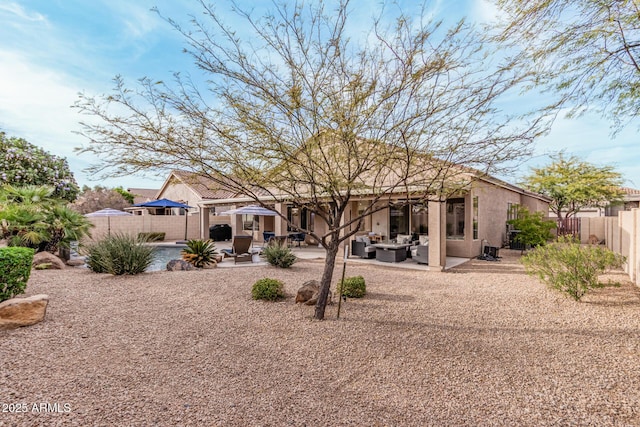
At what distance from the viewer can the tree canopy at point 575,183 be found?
2256cm

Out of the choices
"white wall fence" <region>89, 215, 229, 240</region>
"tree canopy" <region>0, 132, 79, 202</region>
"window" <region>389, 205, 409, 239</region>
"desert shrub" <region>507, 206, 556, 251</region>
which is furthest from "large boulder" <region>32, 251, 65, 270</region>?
"desert shrub" <region>507, 206, 556, 251</region>

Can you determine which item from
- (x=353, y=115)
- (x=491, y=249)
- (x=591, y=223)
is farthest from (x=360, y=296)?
(x=591, y=223)

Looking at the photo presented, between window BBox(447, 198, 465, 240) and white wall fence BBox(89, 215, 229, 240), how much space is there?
16013 mm

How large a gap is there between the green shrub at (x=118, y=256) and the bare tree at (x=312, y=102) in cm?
557

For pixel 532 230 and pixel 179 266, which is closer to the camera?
pixel 179 266

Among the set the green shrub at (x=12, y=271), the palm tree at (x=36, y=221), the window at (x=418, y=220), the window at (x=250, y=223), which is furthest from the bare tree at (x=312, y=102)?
the window at (x=250, y=223)

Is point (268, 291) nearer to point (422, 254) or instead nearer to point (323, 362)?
point (323, 362)

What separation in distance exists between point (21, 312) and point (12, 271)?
0.92m

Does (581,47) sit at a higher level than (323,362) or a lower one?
higher

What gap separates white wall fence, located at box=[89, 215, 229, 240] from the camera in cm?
2272

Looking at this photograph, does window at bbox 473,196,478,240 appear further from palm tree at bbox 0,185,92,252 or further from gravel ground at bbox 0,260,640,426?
palm tree at bbox 0,185,92,252

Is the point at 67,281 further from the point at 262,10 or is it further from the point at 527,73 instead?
the point at 527,73

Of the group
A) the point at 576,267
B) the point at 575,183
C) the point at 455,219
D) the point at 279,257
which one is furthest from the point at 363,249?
the point at 575,183

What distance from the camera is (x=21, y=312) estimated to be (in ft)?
17.4
